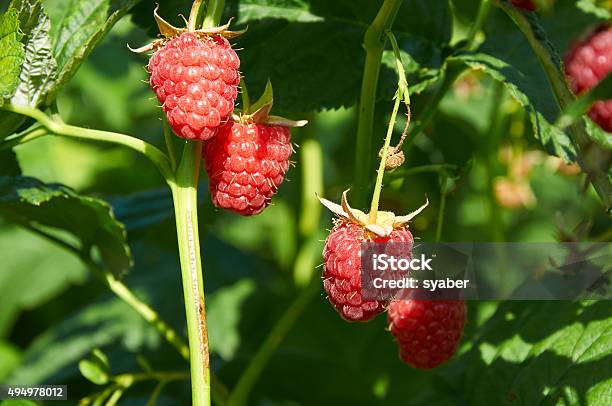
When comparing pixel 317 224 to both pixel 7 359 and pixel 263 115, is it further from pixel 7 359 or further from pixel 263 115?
pixel 263 115

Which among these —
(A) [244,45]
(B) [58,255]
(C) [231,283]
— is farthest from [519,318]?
(B) [58,255]

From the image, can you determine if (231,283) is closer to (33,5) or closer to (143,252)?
(143,252)

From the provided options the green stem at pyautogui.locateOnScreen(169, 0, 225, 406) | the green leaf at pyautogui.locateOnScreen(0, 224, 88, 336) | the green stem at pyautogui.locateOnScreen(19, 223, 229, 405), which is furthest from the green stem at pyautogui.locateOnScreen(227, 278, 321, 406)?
the green leaf at pyautogui.locateOnScreen(0, 224, 88, 336)

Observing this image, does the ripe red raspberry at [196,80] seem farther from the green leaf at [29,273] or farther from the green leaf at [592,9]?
the green leaf at [29,273]

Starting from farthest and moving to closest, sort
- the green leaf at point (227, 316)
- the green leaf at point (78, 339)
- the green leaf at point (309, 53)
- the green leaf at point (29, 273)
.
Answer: the green leaf at point (29, 273)
the green leaf at point (78, 339)
the green leaf at point (227, 316)
the green leaf at point (309, 53)

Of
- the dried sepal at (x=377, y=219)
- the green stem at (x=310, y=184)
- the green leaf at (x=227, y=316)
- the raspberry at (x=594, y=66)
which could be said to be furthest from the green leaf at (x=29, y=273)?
the raspberry at (x=594, y=66)

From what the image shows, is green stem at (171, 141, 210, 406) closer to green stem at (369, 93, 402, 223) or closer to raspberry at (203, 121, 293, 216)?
raspberry at (203, 121, 293, 216)
